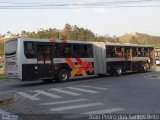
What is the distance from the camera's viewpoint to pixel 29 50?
21.7 metres

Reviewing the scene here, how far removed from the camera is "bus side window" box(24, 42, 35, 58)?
21.5m

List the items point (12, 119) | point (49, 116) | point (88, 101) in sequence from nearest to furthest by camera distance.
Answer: point (12, 119) < point (49, 116) < point (88, 101)

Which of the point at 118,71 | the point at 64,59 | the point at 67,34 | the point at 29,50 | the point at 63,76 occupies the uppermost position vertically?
the point at 67,34

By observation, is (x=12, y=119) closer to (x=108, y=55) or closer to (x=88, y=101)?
(x=88, y=101)

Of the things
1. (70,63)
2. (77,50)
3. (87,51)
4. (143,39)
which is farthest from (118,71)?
(143,39)

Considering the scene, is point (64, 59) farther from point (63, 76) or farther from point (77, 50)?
point (77, 50)

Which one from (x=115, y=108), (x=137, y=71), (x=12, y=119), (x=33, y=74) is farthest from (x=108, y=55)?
(x=12, y=119)

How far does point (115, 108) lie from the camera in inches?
462

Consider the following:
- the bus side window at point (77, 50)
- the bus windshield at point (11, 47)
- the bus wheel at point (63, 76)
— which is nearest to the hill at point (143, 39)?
the bus side window at point (77, 50)

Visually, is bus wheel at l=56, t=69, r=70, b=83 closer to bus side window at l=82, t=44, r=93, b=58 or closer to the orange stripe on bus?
the orange stripe on bus

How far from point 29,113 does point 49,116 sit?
93 cm

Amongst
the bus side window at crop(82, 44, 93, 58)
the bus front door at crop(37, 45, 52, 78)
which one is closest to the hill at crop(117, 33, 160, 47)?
the bus side window at crop(82, 44, 93, 58)

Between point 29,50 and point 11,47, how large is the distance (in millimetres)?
1344

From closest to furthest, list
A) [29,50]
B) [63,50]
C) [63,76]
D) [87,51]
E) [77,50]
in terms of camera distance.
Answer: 1. [29,50]
2. [63,76]
3. [63,50]
4. [77,50]
5. [87,51]
